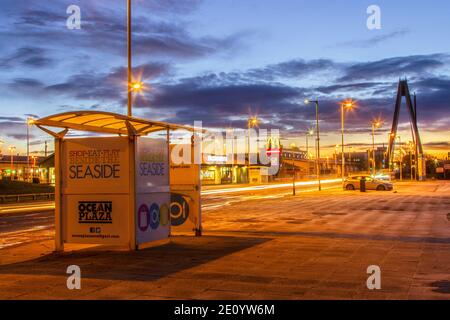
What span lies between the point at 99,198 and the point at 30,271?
278 centimetres

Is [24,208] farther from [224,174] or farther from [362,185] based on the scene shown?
[224,174]

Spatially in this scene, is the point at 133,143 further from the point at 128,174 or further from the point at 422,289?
the point at 422,289

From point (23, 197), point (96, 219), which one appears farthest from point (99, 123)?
point (23, 197)

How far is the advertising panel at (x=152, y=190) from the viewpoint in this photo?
40.0 ft

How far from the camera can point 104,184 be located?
12180 millimetres

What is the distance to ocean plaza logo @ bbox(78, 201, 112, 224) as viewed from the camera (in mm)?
12078

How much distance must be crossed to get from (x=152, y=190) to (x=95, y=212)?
54.4 inches

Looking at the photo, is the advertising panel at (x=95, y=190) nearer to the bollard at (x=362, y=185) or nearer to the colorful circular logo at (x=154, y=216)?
the colorful circular logo at (x=154, y=216)

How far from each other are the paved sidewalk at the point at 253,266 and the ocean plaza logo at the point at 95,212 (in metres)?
0.73

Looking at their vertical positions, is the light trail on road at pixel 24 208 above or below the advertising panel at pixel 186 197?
below

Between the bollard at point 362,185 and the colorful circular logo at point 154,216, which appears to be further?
the bollard at point 362,185

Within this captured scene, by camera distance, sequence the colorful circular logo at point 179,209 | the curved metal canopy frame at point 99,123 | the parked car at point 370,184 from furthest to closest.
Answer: the parked car at point 370,184, the colorful circular logo at point 179,209, the curved metal canopy frame at point 99,123

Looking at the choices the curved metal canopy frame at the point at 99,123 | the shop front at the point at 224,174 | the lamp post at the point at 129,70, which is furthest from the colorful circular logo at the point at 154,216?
the shop front at the point at 224,174

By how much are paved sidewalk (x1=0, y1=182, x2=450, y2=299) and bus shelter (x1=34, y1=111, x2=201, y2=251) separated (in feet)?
1.60
